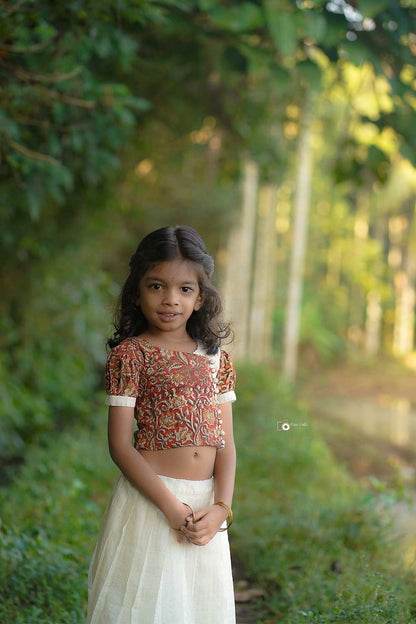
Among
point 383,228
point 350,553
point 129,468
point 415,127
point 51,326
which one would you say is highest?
point 383,228

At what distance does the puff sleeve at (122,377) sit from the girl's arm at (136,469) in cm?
3

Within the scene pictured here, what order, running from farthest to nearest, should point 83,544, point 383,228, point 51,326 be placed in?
1. point 383,228
2. point 51,326
3. point 83,544

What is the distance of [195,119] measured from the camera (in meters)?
8.36

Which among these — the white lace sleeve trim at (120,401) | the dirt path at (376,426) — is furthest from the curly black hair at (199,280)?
the dirt path at (376,426)

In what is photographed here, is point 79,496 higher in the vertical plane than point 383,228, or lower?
lower

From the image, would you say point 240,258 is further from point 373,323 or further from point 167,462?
point 373,323

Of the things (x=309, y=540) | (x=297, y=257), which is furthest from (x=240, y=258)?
(x=309, y=540)

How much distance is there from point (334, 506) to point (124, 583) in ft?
10.4

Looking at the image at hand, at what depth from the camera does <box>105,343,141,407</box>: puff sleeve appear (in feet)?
7.78

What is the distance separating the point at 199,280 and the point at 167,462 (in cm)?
59

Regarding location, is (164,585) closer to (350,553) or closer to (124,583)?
(124,583)

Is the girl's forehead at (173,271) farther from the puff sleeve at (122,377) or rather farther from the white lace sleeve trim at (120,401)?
the white lace sleeve trim at (120,401)

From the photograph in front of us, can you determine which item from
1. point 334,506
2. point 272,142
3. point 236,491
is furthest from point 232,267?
point 334,506

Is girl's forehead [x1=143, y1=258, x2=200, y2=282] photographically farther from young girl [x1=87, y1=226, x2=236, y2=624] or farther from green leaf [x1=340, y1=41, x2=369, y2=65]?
green leaf [x1=340, y1=41, x2=369, y2=65]
